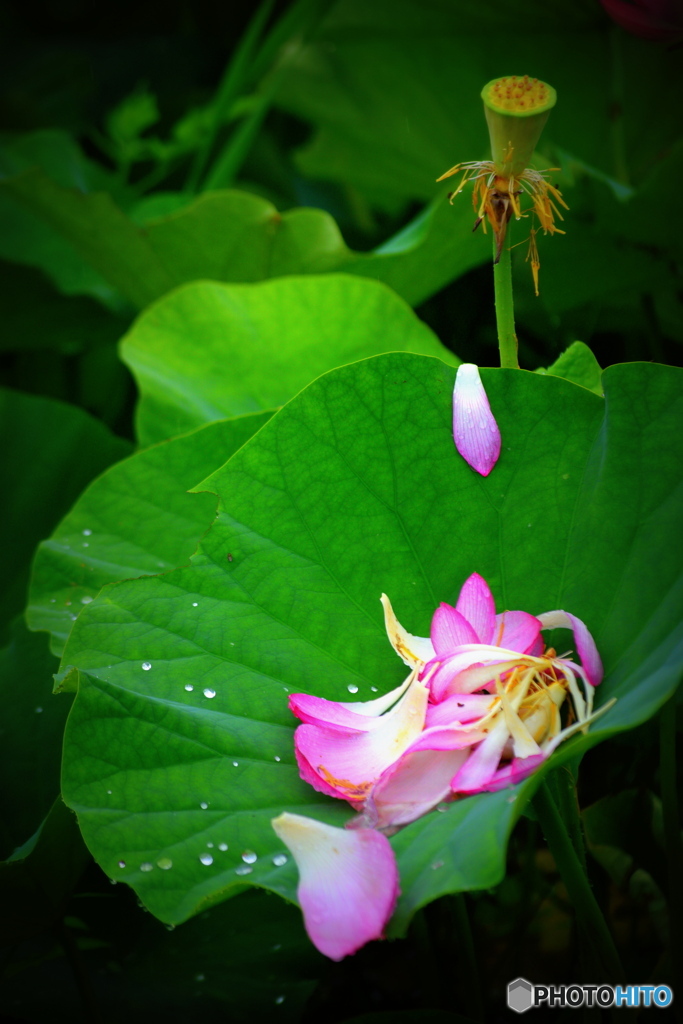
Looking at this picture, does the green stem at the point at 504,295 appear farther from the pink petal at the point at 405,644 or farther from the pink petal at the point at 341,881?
the pink petal at the point at 341,881

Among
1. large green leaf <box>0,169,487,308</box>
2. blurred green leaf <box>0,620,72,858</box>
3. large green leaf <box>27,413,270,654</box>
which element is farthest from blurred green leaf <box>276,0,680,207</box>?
blurred green leaf <box>0,620,72,858</box>

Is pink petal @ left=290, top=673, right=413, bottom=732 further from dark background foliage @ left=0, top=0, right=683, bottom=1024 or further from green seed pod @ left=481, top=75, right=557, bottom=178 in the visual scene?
green seed pod @ left=481, top=75, right=557, bottom=178

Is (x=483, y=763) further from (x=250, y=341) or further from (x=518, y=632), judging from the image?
(x=250, y=341)

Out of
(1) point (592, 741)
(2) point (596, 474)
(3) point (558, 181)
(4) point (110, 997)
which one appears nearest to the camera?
(1) point (592, 741)

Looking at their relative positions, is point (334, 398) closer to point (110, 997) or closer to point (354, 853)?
point (354, 853)

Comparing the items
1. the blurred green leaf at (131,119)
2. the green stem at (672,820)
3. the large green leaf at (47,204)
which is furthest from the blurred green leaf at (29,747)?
the blurred green leaf at (131,119)

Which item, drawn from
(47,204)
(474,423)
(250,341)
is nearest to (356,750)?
(474,423)

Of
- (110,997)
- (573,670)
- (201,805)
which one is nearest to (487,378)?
(573,670)
